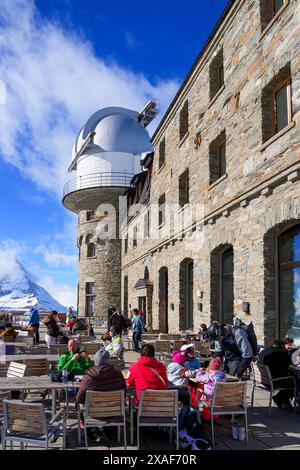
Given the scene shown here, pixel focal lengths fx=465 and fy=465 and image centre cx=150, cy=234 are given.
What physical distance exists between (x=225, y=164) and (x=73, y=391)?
29.7 feet

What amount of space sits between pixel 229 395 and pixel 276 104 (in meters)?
7.61

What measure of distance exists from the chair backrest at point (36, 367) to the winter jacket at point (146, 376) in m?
2.28

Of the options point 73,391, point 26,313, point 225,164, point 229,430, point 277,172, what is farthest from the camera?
point 26,313

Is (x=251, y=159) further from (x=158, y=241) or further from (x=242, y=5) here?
(x=158, y=241)

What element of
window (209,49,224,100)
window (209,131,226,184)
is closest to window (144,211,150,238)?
window (209,131,226,184)

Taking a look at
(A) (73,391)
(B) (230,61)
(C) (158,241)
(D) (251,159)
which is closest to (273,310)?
(D) (251,159)

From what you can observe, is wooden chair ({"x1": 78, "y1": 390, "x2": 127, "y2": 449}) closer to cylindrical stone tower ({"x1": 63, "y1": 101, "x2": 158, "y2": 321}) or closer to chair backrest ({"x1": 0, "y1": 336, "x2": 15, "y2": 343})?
chair backrest ({"x1": 0, "y1": 336, "x2": 15, "y2": 343})

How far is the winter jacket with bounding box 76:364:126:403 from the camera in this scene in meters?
5.82

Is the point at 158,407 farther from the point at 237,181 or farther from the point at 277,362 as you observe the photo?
the point at 237,181

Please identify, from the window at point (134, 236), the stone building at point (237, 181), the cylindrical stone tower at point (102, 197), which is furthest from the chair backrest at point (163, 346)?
the cylindrical stone tower at point (102, 197)

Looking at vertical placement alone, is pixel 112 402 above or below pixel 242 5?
below

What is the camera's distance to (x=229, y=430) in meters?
6.40

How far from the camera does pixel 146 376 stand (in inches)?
243

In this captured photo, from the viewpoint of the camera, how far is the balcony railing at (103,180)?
109 ft
